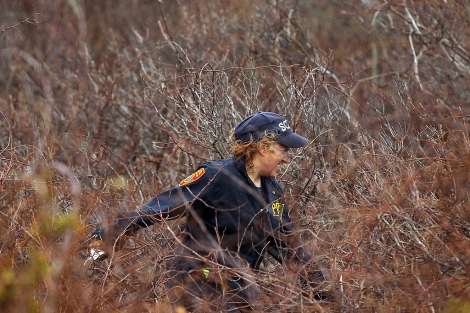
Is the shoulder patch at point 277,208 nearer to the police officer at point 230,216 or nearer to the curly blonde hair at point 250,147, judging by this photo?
the police officer at point 230,216

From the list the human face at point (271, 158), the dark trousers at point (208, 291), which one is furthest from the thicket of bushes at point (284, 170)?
the human face at point (271, 158)

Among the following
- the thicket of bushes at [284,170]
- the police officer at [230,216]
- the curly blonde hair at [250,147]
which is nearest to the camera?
the thicket of bushes at [284,170]

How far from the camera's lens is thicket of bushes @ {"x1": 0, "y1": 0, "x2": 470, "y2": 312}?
381 cm

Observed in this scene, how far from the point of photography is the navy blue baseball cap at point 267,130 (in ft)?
15.6

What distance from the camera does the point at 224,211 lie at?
15.1ft

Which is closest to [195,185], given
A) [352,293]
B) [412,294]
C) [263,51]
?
[352,293]

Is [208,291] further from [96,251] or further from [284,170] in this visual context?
[284,170]

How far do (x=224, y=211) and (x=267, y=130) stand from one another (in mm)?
520

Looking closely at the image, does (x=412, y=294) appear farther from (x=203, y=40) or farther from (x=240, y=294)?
(x=203, y=40)

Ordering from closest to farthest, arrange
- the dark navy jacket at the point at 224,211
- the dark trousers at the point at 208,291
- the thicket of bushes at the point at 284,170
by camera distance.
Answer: the thicket of bushes at the point at 284,170 → the dark trousers at the point at 208,291 → the dark navy jacket at the point at 224,211

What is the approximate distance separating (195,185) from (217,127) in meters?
1.45

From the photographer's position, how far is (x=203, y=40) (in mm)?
10641

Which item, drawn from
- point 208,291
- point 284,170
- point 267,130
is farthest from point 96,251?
point 284,170

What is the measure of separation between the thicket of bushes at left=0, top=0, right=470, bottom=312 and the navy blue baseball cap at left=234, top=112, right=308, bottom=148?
0.30 meters
